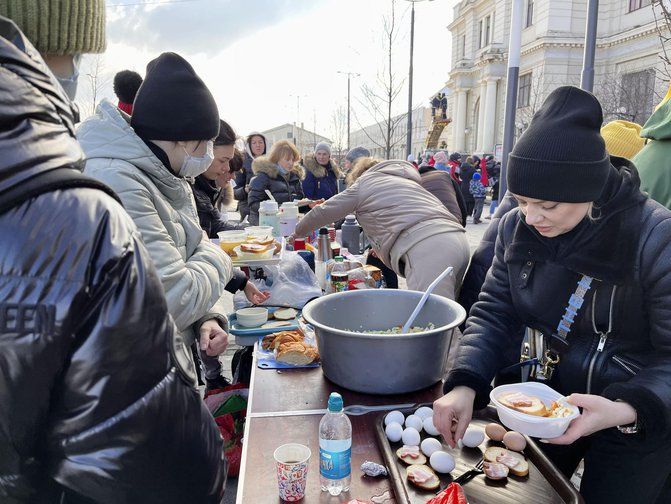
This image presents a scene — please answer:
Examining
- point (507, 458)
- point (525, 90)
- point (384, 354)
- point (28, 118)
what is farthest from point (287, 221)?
point (525, 90)

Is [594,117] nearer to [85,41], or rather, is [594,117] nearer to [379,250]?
[85,41]

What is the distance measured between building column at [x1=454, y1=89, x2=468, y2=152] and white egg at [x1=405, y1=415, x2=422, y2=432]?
40.6 meters

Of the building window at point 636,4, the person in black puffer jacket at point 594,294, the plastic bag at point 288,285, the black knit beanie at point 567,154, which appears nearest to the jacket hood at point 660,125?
the person in black puffer jacket at point 594,294

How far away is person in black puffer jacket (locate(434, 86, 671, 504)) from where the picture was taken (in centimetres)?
134

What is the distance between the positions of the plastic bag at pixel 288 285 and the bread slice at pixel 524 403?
1.46 metres

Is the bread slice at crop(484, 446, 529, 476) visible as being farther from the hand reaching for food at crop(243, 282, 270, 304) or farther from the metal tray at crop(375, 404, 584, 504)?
the hand reaching for food at crop(243, 282, 270, 304)

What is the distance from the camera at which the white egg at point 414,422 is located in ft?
4.54

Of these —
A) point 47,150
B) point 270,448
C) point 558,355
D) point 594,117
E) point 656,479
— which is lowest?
point 656,479

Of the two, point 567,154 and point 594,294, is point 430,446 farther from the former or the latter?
point 567,154

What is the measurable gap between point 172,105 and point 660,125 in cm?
207

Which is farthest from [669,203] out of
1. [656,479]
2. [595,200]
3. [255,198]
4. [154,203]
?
[255,198]

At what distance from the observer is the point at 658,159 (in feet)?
6.88

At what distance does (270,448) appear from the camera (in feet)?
4.42

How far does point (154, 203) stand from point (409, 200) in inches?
75.2
